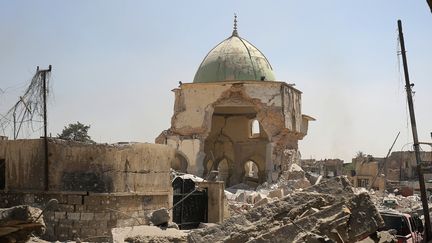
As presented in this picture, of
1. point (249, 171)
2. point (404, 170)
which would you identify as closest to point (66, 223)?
point (249, 171)

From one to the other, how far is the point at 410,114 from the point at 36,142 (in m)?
7.17

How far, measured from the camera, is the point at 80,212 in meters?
10.8

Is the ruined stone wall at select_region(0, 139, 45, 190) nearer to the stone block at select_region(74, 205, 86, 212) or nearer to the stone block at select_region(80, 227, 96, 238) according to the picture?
the stone block at select_region(74, 205, 86, 212)

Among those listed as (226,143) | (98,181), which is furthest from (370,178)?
(98,181)

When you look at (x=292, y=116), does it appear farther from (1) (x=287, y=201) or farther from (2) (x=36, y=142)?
(1) (x=287, y=201)

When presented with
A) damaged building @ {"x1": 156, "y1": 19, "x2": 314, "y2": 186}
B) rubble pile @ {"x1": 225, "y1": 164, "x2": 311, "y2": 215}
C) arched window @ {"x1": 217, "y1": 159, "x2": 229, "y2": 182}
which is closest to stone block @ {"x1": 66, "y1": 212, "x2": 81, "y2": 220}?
rubble pile @ {"x1": 225, "y1": 164, "x2": 311, "y2": 215}

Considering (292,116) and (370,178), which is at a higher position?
(292,116)

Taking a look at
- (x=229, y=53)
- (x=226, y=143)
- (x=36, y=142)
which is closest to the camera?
(x=36, y=142)

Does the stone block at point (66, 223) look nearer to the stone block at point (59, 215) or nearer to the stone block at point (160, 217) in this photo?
the stone block at point (59, 215)

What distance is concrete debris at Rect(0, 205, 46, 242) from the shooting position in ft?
22.7

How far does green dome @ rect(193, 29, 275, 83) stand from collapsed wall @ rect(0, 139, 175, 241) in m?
15.4

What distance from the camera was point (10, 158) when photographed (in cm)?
1114

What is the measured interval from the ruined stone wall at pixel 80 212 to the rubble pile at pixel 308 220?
187 inches

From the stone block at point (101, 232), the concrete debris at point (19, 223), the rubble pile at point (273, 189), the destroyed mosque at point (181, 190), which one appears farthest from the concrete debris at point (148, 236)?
the rubble pile at point (273, 189)
